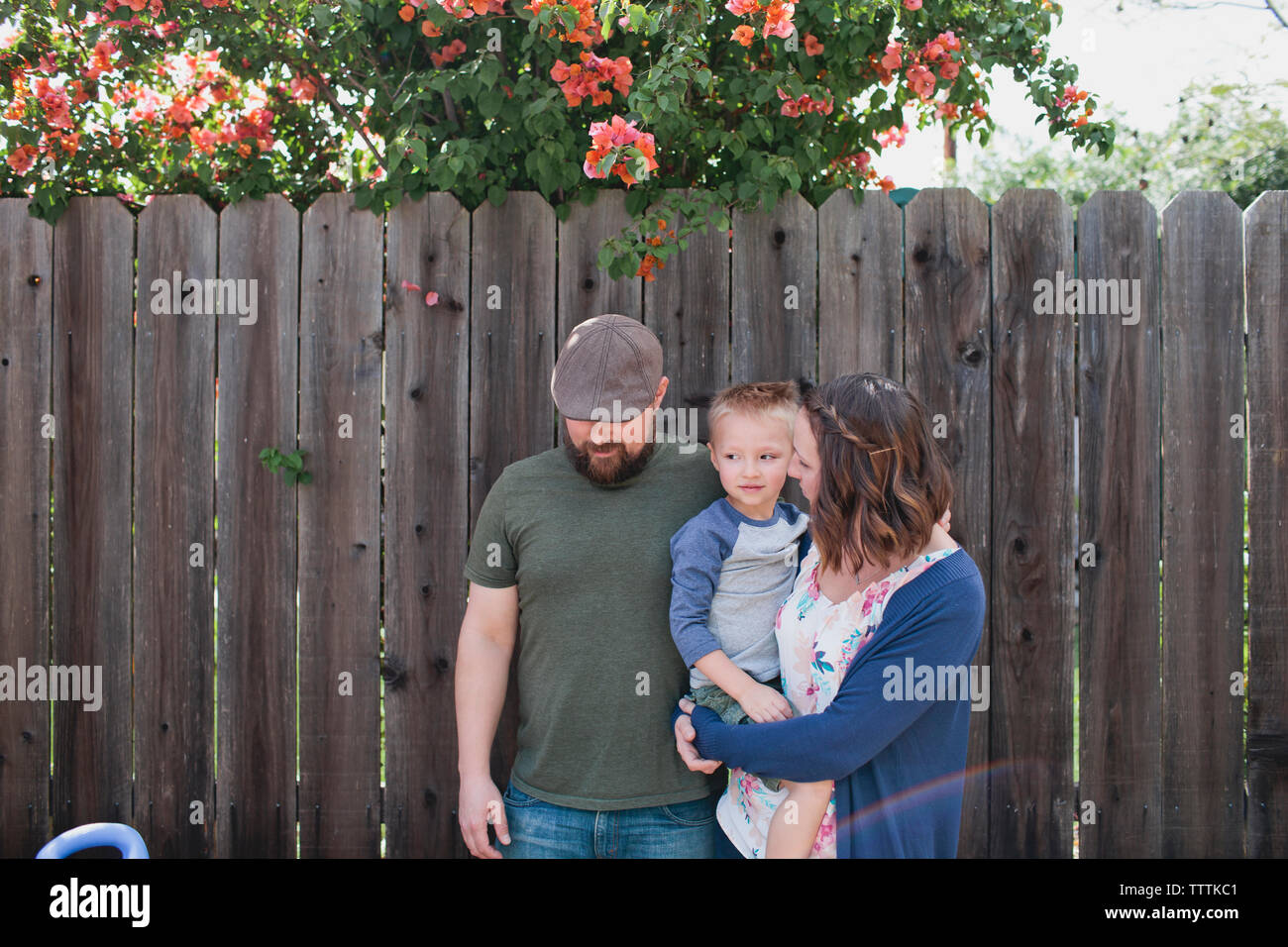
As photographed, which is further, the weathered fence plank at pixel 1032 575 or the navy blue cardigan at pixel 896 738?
the weathered fence plank at pixel 1032 575

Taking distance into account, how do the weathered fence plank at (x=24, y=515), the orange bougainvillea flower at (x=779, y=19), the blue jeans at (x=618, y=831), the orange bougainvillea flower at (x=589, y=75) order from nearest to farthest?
the blue jeans at (x=618, y=831), the orange bougainvillea flower at (x=779, y=19), the orange bougainvillea flower at (x=589, y=75), the weathered fence plank at (x=24, y=515)

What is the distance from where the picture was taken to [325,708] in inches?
110

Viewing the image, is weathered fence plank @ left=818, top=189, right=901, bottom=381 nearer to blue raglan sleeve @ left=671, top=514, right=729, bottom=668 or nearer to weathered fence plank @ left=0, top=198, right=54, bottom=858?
blue raglan sleeve @ left=671, top=514, right=729, bottom=668

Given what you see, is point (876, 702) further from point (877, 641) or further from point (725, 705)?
point (725, 705)

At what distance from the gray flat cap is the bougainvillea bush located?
19.6 inches

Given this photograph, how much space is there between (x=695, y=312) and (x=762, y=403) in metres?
0.73

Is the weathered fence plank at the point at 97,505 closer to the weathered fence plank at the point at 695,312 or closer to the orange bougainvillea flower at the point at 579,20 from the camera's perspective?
the orange bougainvillea flower at the point at 579,20

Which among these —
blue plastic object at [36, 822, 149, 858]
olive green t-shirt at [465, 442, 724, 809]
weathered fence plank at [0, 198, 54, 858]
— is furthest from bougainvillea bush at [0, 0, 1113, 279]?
blue plastic object at [36, 822, 149, 858]

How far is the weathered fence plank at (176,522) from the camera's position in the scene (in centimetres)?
280

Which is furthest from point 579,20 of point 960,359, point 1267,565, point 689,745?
point 1267,565

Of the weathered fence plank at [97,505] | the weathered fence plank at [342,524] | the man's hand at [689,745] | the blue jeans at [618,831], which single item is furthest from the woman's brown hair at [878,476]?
the weathered fence plank at [97,505]

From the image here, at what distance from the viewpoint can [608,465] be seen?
2.14 metres

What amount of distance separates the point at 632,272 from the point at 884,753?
1457 millimetres
